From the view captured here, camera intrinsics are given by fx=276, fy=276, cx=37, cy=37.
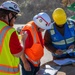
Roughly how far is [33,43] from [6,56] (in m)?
0.46

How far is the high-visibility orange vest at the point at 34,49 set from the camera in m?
3.05

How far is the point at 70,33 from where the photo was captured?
3566 millimetres

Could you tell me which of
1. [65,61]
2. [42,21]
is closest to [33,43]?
[42,21]

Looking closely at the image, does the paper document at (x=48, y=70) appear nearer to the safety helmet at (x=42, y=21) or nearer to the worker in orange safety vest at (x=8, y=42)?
the worker in orange safety vest at (x=8, y=42)

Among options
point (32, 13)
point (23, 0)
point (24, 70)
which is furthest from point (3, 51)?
point (23, 0)

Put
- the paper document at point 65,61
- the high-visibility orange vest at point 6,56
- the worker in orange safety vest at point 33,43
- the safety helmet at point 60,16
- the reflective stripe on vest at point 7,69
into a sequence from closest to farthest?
the high-visibility orange vest at point 6,56 < the reflective stripe on vest at point 7,69 < the worker in orange safety vest at point 33,43 < the paper document at point 65,61 < the safety helmet at point 60,16

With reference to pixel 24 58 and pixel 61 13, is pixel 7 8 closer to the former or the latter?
pixel 24 58

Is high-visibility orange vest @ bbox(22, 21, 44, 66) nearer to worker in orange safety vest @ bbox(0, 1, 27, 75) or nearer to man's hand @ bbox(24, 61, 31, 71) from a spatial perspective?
man's hand @ bbox(24, 61, 31, 71)

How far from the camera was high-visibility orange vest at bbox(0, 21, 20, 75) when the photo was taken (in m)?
2.60

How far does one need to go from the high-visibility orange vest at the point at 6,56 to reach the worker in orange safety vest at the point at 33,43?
0.32 m

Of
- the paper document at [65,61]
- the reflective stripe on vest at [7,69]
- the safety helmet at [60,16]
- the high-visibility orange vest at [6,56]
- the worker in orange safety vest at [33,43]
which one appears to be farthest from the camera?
the safety helmet at [60,16]

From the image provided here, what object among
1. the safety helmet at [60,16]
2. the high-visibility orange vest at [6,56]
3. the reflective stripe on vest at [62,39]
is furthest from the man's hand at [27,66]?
the safety helmet at [60,16]

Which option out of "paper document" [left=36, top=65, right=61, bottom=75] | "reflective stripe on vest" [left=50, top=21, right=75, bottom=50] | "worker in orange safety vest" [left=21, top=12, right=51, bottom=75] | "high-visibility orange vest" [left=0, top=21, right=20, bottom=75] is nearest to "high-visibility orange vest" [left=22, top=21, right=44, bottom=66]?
"worker in orange safety vest" [left=21, top=12, right=51, bottom=75]

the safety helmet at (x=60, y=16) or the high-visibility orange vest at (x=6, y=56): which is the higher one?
the safety helmet at (x=60, y=16)
